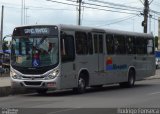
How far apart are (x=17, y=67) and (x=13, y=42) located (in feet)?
4.09

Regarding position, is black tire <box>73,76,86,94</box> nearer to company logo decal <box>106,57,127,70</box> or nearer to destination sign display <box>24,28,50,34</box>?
company logo decal <box>106,57,127,70</box>

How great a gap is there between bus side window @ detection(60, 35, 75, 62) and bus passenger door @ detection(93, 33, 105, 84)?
7.99ft

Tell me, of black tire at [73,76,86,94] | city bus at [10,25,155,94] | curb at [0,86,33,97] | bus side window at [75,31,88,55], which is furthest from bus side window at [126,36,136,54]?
curb at [0,86,33,97]

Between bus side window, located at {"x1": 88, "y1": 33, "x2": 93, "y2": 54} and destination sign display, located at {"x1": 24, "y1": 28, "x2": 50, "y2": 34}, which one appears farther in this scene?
bus side window, located at {"x1": 88, "y1": 33, "x2": 93, "y2": 54}

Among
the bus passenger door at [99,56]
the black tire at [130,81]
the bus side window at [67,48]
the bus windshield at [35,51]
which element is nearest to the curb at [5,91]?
the bus windshield at [35,51]

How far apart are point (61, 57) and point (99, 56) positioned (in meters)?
3.86

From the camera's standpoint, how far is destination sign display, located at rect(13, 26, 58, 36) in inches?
872

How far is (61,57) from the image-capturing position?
2197 cm

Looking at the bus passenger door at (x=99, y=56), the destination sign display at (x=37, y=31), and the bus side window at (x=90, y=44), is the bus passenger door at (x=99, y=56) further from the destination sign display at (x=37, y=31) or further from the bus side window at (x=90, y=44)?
the destination sign display at (x=37, y=31)

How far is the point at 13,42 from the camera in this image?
75.0ft

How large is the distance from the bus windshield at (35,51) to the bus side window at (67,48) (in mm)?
404

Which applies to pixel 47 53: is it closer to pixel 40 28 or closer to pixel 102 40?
pixel 40 28

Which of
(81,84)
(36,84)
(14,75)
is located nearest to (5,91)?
(14,75)

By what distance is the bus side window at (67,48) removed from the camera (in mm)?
22141
